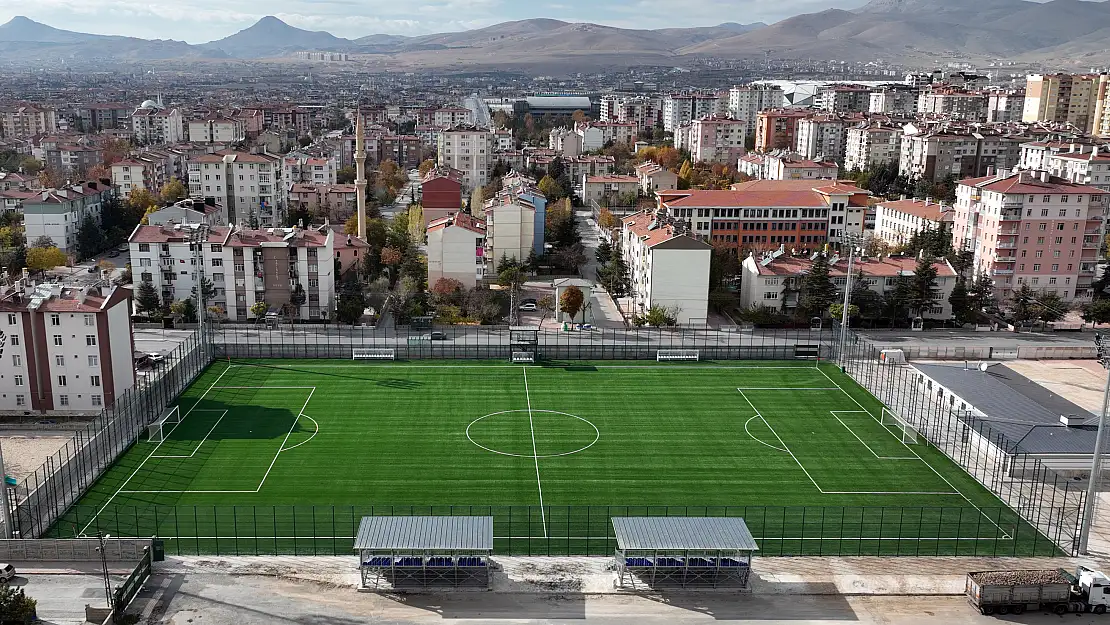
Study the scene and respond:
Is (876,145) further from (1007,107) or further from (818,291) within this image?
(818,291)

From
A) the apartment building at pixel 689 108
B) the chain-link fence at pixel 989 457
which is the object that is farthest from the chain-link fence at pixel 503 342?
the apartment building at pixel 689 108

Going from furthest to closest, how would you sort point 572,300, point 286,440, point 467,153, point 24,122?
1. point 24,122
2. point 467,153
3. point 572,300
4. point 286,440

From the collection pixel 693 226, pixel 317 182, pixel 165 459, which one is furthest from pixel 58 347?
pixel 317 182

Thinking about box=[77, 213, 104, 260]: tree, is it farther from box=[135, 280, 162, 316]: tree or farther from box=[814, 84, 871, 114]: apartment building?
box=[814, 84, 871, 114]: apartment building

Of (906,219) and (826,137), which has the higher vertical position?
(826,137)

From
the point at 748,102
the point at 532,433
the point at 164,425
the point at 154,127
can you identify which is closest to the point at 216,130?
the point at 154,127

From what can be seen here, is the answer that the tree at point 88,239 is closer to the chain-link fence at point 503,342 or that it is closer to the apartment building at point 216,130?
the chain-link fence at point 503,342
